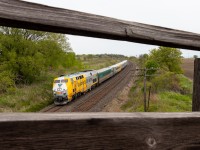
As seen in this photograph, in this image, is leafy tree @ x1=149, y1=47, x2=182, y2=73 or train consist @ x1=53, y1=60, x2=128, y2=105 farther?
leafy tree @ x1=149, y1=47, x2=182, y2=73

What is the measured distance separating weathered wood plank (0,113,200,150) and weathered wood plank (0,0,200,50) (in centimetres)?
38

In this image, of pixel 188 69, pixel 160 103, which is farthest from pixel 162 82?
pixel 188 69

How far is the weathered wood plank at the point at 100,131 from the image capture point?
932 mm

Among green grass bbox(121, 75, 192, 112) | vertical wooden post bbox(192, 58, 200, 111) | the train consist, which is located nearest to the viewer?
vertical wooden post bbox(192, 58, 200, 111)

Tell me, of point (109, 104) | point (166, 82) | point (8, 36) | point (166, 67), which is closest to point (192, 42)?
point (109, 104)

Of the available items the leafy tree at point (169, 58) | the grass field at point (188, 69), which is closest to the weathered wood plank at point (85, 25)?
the leafy tree at point (169, 58)

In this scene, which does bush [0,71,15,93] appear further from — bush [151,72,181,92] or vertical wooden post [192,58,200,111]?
vertical wooden post [192,58,200,111]

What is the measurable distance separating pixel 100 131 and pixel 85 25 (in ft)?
1.58

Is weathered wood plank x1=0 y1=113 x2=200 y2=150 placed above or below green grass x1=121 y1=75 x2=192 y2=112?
above

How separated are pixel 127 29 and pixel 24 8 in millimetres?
492

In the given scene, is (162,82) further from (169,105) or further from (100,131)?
(100,131)

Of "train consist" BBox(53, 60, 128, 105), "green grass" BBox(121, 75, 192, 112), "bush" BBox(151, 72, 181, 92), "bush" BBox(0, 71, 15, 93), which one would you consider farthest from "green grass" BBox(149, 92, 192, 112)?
"bush" BBox(0, 71, 15, 93)

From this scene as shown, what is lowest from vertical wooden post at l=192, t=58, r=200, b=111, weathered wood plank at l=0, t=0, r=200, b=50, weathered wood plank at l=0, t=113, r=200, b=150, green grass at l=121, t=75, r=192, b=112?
green grass at l=121, t=75, r=192, b=112

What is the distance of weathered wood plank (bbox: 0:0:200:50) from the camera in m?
0.95
